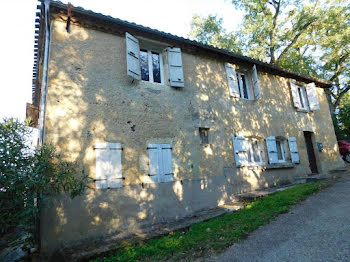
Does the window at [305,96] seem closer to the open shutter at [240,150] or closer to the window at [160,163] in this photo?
the open shutter at [240,150]

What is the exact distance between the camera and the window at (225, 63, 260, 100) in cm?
777

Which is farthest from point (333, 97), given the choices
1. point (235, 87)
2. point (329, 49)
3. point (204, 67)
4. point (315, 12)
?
point (204, 67)

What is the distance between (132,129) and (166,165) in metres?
1.31

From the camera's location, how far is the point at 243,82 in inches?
341

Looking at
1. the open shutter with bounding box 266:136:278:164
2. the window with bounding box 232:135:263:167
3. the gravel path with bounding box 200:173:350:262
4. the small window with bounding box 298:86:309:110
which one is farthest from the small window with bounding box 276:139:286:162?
the gravel path with bounding box 200:173:350:262

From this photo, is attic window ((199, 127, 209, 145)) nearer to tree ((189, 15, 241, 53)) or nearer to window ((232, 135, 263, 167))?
window ((232, 135, 263, 167))

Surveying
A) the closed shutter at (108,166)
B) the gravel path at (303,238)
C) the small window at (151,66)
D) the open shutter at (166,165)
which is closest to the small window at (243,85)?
the small window at (151,66)

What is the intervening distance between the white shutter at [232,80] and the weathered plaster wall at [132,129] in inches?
8.1

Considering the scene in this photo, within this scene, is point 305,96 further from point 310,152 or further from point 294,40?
point 294,40

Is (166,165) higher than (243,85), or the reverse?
(243,85)

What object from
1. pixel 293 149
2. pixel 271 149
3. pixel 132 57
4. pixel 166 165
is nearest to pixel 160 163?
pixel 166 165

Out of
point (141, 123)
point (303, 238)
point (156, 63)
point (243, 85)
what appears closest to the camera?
point (303, 238)

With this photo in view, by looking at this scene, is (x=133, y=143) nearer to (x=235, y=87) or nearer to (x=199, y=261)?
(x=199, y=261)

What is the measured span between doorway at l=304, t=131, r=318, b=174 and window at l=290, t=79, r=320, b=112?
1.24m
